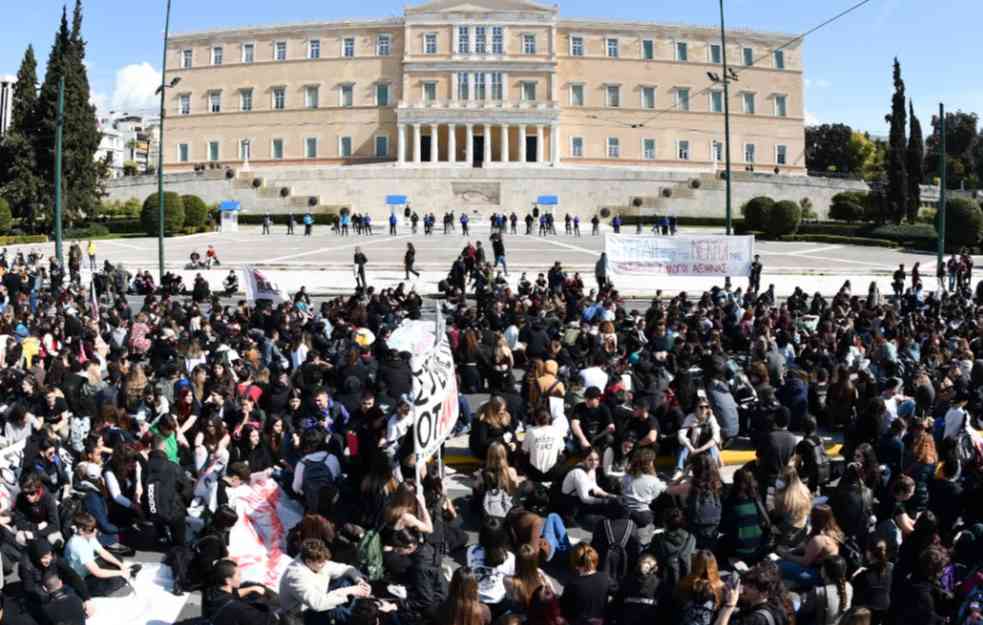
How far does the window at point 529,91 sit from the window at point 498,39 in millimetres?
3204

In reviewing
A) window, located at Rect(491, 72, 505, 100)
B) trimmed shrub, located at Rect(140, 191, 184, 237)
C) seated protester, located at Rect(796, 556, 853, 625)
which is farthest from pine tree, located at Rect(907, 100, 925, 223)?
seated protester, located at Rect(796, 556, 853, 625)

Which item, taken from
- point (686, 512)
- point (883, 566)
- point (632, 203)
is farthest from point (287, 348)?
point (632, 203)

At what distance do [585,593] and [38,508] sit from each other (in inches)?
164

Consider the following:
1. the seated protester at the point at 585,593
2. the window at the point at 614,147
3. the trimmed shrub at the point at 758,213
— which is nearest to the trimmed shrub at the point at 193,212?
the trimmed shrub at the point at 758,213

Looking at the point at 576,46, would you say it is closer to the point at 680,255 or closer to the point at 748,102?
the point at 748,102

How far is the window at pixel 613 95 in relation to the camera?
76938 mm

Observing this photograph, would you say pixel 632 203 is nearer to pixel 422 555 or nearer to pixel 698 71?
pixel 698 71

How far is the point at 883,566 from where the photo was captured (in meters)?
6.03

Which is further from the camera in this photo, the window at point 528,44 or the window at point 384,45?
the window at point 384,45

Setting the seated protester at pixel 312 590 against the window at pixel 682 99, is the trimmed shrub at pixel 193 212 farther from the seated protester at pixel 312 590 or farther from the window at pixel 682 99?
the seated protester at pixel 312 590

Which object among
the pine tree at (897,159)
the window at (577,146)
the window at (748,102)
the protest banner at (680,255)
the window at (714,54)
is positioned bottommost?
the protest banner at (680,255)

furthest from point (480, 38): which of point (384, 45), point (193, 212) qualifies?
→ point (193, 212)

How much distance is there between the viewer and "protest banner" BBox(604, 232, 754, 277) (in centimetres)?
2041

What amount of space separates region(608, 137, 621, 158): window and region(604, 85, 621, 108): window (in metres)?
2.65
